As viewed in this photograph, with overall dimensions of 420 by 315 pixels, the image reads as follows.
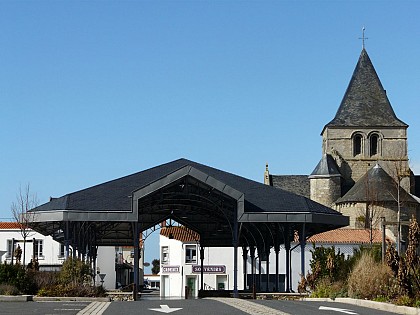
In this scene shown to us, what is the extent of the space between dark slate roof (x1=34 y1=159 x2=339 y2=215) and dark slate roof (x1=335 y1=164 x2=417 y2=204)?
42807mm

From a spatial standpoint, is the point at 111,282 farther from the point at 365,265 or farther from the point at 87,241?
the point at 365,265

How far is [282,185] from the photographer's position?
318 ft

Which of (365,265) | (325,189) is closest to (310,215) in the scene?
(365,265)

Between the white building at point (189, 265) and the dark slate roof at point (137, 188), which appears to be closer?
the dark slate roof at point (137, 188)

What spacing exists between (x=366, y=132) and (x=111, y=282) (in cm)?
3864

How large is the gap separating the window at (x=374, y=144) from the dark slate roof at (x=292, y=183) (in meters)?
8.22

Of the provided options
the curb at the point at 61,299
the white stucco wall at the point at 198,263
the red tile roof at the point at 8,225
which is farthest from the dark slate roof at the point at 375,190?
the curb at the point at 61,299

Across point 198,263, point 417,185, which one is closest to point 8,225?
point 198,263

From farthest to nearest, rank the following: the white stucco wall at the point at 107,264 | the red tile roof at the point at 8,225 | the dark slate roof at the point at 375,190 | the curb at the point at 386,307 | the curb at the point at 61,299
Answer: the dark slate roof at the point at 375,190 < the white stucco wall at the point at 107,264 < the red tile roof at the point at 8,225 < the curb at the point at 61,299 < the curb at the point at 386,307

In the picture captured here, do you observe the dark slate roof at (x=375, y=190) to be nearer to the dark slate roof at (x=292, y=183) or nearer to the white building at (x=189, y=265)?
the dark slate roof at (x=292, y=183)

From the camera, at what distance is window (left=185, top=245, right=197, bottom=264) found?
2449 inches

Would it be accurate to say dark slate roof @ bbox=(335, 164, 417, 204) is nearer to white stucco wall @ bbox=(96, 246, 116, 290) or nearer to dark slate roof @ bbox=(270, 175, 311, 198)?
dark slate roof @ bbox=(270, 175, 311, 198)

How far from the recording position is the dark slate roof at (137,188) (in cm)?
3088

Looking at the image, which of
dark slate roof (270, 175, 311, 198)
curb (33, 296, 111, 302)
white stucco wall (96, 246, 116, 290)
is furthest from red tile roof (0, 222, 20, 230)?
dark slate roof (270, 175, 311, 198)
